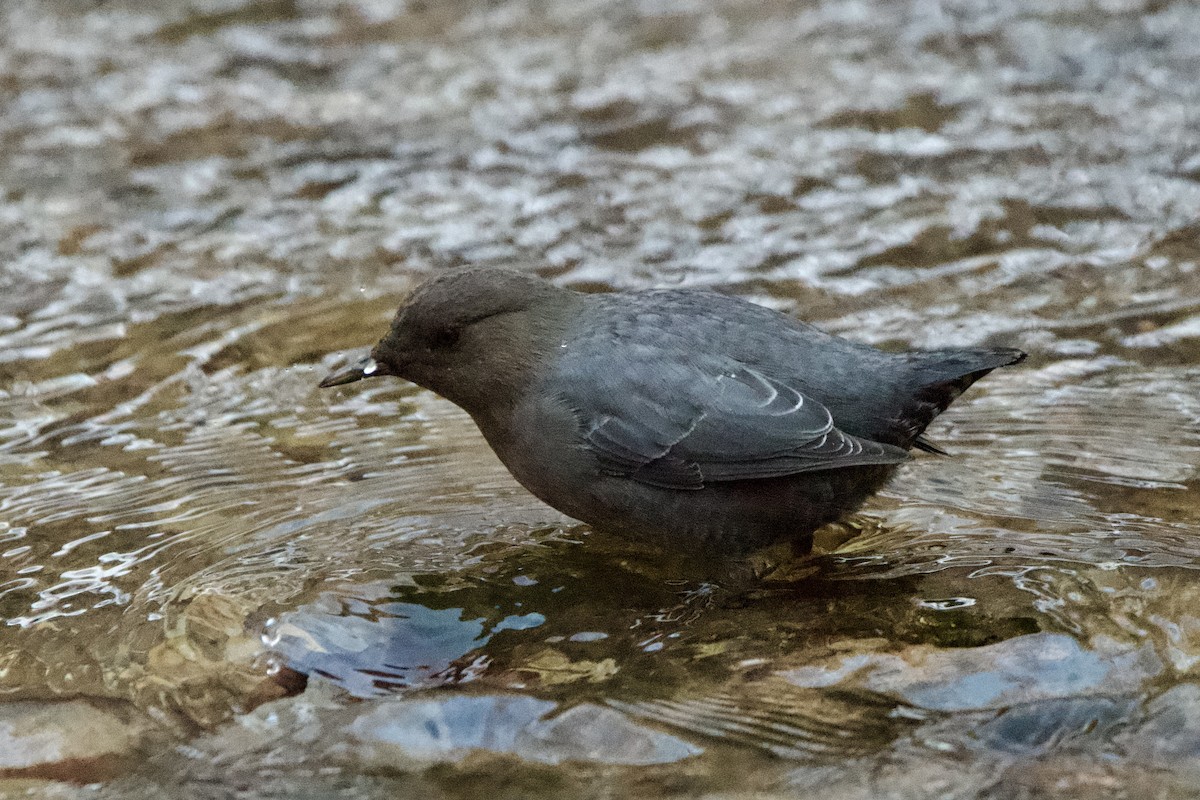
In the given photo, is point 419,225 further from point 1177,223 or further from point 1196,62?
point 1196,62

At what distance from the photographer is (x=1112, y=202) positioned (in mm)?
5789

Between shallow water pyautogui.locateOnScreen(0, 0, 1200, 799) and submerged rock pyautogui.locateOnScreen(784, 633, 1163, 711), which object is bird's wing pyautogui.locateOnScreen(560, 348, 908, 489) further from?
submerged rock pyautogui.locateOnScreen(784, 633, 1163, 711)

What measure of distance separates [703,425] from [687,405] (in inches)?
2.6

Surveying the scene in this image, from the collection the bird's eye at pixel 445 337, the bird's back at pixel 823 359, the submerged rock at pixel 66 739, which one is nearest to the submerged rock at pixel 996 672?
the bird's back at pixel 823 359

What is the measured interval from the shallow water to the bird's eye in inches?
18.9

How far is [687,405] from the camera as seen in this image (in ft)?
11.6

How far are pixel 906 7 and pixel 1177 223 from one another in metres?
3.11

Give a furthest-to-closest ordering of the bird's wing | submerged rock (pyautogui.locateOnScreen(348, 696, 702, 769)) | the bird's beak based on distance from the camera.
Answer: the bird's beak
the bird's wing
submerged rock (pyautogui.locateOnScreen(348, 696, 702, 769))

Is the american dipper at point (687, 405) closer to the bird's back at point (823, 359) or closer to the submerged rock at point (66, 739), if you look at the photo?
the bird's back at point (823, 359)

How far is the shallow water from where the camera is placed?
2875 millimetres

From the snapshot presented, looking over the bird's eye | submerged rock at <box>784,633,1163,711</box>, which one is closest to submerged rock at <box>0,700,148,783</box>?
the bird's eye

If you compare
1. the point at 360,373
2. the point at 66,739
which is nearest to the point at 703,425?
the point at 360,373

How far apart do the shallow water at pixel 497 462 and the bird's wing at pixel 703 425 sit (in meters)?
0.32

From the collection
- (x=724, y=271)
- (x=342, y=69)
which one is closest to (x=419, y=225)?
(x=724, y=271)
